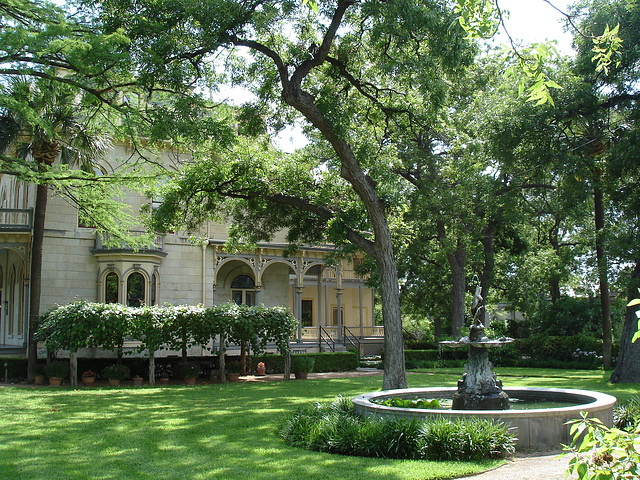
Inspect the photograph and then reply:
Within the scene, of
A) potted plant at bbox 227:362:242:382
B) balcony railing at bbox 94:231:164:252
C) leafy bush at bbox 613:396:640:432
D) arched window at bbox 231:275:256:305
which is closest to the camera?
leafy bush at bbox 613:396:640:432

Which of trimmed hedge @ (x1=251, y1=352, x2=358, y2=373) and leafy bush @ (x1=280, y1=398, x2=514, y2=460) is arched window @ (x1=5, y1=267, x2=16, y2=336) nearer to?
trimmed hedge @ (x1=251, y1=352, x2=358, y2=373)

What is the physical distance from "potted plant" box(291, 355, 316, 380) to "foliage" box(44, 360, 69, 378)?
26.4 ft

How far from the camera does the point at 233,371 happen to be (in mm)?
22484

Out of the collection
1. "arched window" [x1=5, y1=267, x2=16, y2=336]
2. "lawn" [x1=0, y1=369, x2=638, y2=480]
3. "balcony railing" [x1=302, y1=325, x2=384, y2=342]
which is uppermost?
"arched window" [x1=5, y1=267, x2=16, y2=336]

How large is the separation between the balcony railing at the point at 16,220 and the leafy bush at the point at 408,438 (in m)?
17.5

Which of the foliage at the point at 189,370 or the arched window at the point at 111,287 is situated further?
the arched window at the point at 111,287

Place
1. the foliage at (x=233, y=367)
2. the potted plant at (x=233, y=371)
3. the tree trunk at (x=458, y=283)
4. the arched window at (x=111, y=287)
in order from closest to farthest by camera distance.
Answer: the potted plant at (x=233, y=371)
the foliage at (x=233, y=367)
the arched window at (x=111, y=287)
the tree trunk at (x=458, y=283)

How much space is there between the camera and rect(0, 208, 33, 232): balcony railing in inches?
888

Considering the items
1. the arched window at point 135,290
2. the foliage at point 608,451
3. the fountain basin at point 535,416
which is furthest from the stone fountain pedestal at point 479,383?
the arched window at point 135,290

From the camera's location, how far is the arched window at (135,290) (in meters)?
24.9

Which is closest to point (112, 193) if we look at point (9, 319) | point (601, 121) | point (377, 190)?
point (377, 190)

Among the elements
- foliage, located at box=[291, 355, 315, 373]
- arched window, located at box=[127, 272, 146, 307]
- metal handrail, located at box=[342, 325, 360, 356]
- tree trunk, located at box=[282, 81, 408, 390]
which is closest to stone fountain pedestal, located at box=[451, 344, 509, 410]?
tree trunk, located at box=[282, 81, 408, 390]

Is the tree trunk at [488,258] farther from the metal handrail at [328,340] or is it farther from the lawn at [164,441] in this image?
the lawn at [164,441]

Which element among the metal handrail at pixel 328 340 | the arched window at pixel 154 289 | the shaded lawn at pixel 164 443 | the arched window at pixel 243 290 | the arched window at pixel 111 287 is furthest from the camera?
the arched window at pixel 243 290
